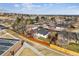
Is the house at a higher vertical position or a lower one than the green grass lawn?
higher

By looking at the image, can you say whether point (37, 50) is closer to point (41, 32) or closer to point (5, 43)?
point (41, 32)

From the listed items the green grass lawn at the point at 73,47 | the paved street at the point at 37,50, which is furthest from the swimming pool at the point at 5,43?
the green grass lawn at the point at 73,47

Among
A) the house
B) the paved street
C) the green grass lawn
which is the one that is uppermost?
the house

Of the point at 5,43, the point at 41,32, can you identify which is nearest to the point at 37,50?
the point at 41,32

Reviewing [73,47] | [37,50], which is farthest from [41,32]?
[73,47]

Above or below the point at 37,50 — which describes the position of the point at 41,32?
above

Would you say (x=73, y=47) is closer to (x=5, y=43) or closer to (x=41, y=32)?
(x=41, y=32)

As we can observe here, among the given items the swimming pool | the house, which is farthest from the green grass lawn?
the swimming pool

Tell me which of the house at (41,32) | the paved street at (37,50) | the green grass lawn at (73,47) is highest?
the house at (41,32)

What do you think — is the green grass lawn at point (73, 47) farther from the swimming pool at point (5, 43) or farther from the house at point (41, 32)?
the swimming pool at point (5, 43)

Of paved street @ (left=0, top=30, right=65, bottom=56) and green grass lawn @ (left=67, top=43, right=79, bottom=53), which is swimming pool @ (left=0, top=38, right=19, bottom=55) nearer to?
paved street @ (left=0, top=30, right=65, bottom=56)
